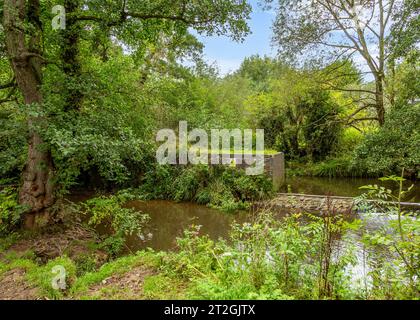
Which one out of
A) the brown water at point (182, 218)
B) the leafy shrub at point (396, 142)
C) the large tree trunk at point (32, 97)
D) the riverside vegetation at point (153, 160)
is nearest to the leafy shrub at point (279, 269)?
the riverside vegetation at point (153, 160)

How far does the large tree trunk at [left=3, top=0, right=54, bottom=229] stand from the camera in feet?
14.9

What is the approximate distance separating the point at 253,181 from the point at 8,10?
6879mm

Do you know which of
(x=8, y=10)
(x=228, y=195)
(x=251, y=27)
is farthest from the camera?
(x=228, y=195)

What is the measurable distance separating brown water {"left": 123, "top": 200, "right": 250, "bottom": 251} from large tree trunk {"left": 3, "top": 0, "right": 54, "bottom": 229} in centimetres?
189

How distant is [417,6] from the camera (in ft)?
22.2

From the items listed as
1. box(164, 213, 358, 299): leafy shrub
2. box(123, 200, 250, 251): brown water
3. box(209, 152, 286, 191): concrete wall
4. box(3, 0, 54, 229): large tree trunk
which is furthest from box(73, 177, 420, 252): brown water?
box(3, 0, 54, 229): large tree trunk

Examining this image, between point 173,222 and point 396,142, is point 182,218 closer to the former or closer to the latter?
point 173,222

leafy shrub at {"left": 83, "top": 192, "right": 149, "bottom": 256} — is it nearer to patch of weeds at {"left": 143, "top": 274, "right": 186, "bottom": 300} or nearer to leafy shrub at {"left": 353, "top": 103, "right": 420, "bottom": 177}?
patch of weeds at {"left": 143, "top": 274, "right": 186, "bottom": 300}

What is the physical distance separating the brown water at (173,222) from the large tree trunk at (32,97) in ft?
6.19

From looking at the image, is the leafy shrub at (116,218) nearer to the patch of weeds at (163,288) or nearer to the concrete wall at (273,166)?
the patch of weeds at (163,288)

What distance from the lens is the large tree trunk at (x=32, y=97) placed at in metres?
4.54

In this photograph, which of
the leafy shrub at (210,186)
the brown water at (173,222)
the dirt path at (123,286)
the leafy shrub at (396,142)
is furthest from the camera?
the leafy shrub at (210,186)
